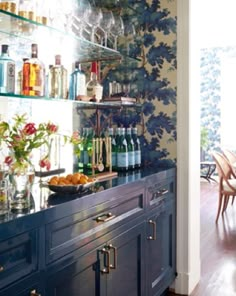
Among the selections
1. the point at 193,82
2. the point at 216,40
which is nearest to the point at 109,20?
the point at 193,82

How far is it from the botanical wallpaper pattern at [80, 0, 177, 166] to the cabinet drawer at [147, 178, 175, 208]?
207 mm

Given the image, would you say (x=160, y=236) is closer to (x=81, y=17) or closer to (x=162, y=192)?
(x=162, y=192)

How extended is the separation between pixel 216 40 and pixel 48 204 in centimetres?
755

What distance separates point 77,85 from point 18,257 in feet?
4.30

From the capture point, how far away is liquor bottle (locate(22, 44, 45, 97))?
1987 millimetres

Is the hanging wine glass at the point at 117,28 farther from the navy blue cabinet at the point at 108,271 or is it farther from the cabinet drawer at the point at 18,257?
the cabinet drawer at the point at 18,257

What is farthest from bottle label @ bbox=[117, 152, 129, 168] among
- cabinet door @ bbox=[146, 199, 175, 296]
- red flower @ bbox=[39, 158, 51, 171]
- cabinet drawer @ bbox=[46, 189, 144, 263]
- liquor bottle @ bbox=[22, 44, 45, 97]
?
liquor bottle @ bbox=[22, 44, 45, 97]

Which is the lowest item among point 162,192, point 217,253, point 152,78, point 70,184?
point 217,253

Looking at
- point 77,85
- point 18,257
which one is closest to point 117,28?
point 77,85

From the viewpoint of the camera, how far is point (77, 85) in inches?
96.0

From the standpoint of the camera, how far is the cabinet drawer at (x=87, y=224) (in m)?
1.54

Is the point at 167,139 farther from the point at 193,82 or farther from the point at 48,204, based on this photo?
the point at 48,204

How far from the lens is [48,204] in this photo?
1580 mm

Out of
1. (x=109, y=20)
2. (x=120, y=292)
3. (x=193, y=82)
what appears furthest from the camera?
(x=193, y=82)
